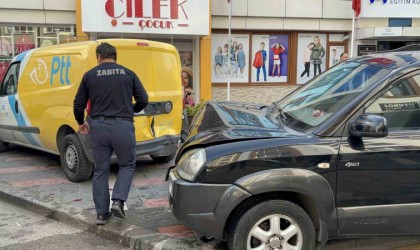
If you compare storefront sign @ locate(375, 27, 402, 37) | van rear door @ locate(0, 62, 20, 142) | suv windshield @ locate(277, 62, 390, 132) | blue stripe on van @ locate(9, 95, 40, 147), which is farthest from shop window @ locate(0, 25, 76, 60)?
suv windshield @ locate(277, 62, 390, 132)

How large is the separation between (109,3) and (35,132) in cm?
568

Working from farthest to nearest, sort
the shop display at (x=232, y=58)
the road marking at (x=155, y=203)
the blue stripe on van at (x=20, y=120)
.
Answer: the shop display at (x=232, y=58) → the blue stripe on van at (x=20, y=120) → the road marking at (x=155, y=203)

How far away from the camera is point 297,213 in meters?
3.39

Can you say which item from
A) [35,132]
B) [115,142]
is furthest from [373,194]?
[35,132]

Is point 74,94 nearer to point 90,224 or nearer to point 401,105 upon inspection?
point 90,224

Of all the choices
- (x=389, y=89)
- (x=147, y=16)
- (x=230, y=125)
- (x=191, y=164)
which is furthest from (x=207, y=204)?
(x=147, y=16)

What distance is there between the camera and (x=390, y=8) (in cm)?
1352

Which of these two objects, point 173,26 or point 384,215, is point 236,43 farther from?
point 384,215

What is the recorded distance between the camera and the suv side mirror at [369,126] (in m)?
3.14

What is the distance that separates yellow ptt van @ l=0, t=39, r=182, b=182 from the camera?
589 centimetres

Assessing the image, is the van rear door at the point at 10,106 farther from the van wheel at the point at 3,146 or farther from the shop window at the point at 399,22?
the shop window at the point at 399,22

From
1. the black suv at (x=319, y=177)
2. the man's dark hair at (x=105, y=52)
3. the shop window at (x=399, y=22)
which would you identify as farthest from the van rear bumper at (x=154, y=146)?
the shop window at (x=399, y=22)

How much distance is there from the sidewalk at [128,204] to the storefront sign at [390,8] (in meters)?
9.48

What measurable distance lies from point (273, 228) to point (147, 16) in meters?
9.38
